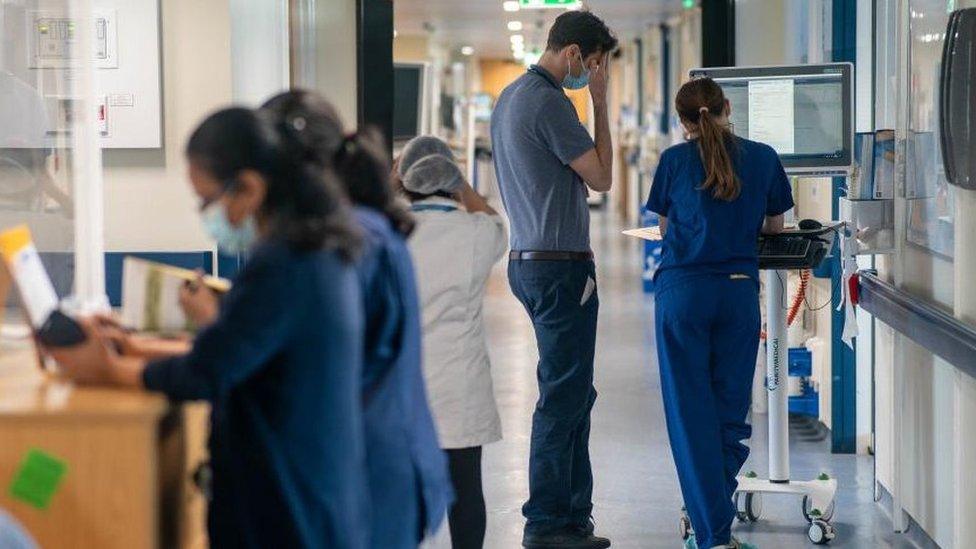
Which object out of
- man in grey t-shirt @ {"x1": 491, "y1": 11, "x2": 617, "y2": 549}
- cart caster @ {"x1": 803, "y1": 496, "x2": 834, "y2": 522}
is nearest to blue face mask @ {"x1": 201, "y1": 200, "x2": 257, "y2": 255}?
man in grey t-shirt @ {"x1": 491, "y1": 11, "x2": 617, "y2": 549}

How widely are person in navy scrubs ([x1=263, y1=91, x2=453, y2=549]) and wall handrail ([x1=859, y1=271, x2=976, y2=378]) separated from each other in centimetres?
184

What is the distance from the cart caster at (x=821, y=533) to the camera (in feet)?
16.5

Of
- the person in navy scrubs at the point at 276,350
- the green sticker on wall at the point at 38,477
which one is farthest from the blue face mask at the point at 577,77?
the green sticker on wall at the point at 38,477

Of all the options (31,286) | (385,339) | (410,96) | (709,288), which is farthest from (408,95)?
(385,339)

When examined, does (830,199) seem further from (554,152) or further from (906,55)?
(554,152)

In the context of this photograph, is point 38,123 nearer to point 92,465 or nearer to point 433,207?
point 433,207

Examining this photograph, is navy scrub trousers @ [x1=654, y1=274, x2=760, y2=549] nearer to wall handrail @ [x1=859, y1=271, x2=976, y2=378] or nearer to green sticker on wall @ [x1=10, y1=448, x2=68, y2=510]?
wall handrail @ [x1=859, y1=271, x2=976, y2=378]

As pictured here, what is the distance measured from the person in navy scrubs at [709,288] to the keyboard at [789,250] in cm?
13

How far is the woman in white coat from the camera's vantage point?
3.79 meters

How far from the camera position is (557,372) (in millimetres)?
4777

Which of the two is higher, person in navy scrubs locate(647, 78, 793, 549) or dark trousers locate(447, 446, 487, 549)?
person in navy scrubs locate(647, 78, 793, 549)

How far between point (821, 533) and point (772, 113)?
1.59 meters

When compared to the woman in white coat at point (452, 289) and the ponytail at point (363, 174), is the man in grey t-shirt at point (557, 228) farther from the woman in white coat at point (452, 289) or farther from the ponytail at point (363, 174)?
the ponytail at point (363, 174)

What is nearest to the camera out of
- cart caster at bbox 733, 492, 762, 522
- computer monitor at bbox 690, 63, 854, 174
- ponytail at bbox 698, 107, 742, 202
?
ponytail at bbox 698, 107, 742, 202
